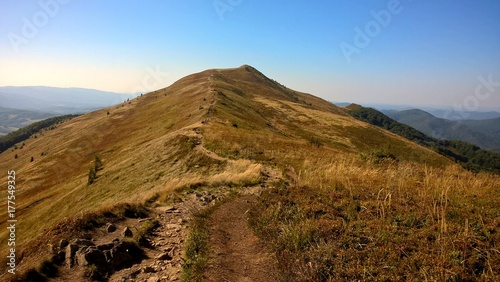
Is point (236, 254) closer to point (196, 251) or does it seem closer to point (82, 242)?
point (196, 251)

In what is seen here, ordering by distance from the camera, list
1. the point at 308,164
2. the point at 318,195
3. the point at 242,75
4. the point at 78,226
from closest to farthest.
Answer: the point at 78,226 → the point at 318,195 → the point at 308,164 → the point at 242,75

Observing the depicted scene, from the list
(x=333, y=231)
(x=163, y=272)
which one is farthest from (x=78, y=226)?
(x=333, y=231)

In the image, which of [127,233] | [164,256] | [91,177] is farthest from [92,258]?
[91,177]

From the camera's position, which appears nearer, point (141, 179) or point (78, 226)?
point (78, 226)

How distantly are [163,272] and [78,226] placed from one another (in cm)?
454

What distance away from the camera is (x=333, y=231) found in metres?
8.55

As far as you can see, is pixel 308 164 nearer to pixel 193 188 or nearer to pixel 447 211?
pixel 193 188

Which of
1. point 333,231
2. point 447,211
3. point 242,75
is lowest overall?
point 333,231

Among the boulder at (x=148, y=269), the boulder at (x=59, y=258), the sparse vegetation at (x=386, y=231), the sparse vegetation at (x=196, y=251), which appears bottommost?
the boulder at (x=148, y=269)

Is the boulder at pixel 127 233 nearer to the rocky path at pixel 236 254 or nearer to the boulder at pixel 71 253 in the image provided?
the boulder at pixel 71 253

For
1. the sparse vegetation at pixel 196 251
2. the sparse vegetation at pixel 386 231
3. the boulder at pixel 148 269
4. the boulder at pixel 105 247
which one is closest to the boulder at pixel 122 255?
the boulder at pixel 105 247

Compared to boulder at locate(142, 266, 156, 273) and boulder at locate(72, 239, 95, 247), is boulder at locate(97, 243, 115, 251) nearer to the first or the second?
boulder at locate(72, 239, 95, 247)

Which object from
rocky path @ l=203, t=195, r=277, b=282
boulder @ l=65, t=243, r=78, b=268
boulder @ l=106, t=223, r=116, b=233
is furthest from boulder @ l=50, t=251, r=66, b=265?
rocky path @ l=203, t=195, r=277, b=282

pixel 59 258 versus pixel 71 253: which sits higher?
pixel 71 253
